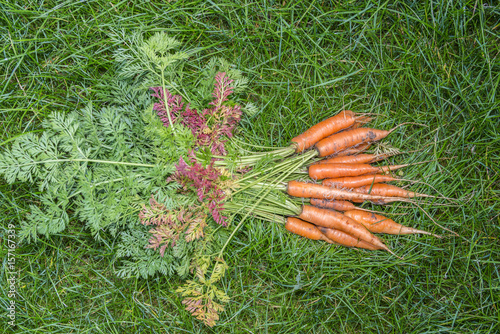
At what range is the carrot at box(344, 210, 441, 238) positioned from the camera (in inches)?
88.0

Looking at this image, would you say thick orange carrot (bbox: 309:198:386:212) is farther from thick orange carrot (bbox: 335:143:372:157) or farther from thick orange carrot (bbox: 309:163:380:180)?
thick orange carrot (bbox: 335:143:372:157)

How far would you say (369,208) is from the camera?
237cm

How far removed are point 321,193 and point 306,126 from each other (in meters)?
0.53

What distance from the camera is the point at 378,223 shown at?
88.2 inches

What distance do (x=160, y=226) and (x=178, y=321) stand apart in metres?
0.80

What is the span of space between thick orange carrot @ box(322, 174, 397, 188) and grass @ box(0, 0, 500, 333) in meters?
0.22

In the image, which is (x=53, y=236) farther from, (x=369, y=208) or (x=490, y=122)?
(x=490, y=122)

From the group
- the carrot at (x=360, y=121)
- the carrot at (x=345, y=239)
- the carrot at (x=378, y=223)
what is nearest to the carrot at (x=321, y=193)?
the carrot at (x=378, y=223)

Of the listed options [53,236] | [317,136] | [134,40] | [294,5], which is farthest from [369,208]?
[53,236]

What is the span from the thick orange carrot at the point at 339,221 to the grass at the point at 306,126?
145 mm

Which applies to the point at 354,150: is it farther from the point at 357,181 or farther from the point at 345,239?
the point at 345,239

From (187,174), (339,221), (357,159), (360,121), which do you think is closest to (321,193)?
(339,221)

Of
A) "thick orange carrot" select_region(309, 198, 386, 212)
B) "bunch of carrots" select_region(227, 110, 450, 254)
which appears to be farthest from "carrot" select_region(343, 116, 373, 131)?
"thick orange carrot" select_region(309, 198, 386, 212)

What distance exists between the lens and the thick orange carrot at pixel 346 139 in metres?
2.25
